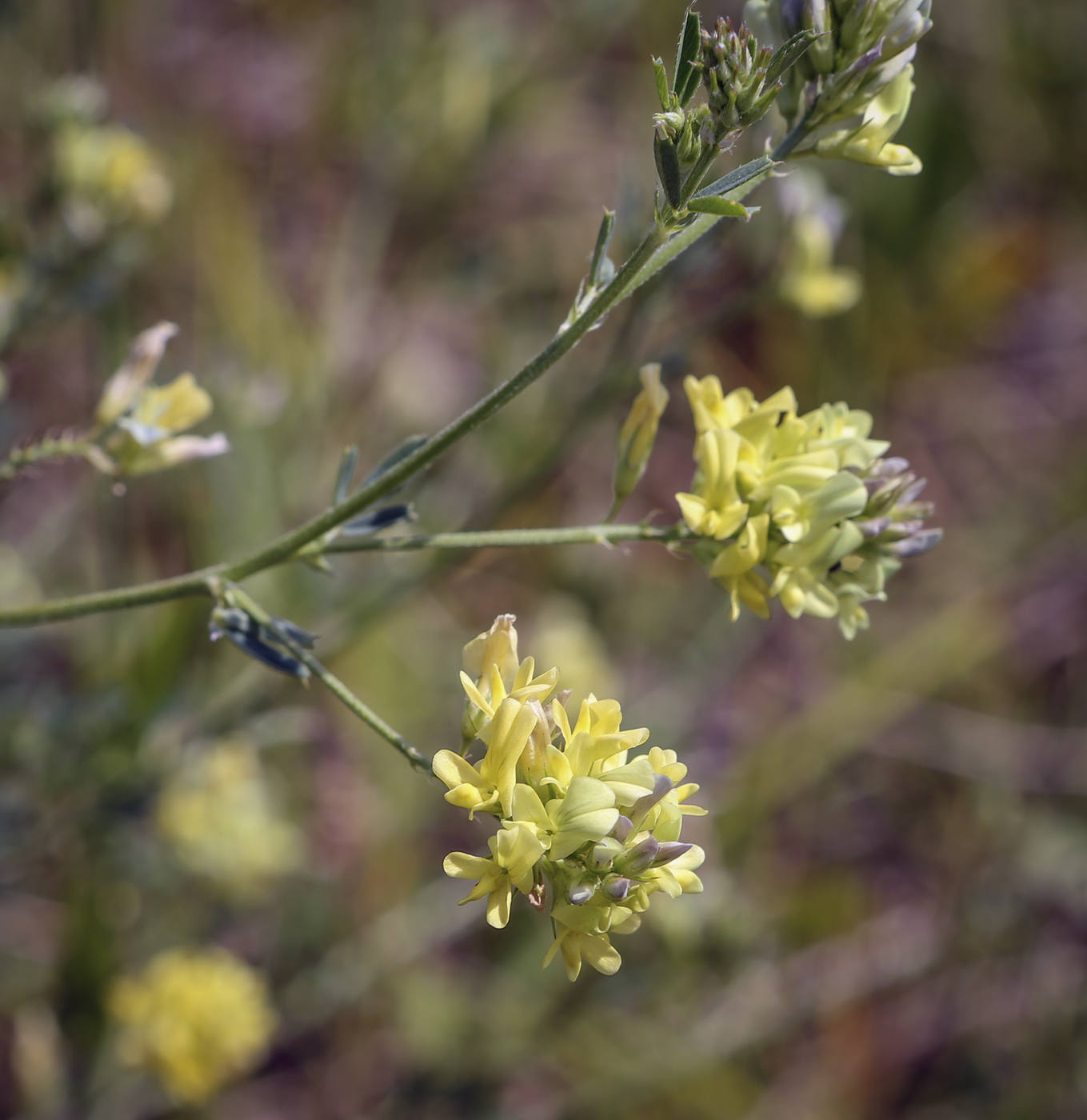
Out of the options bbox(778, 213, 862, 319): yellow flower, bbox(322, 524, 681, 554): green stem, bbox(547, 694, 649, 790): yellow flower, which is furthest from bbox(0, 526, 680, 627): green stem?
bbox(778, 213, 862, 319): yellow flower

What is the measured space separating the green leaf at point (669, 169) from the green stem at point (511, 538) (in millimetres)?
376

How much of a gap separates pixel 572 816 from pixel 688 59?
2.53 feet

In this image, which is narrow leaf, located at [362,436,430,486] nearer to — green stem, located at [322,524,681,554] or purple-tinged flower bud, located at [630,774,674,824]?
green stem, located at [322,524,681,554]

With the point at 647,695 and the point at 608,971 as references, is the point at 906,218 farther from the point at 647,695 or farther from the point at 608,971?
the point at 608,971

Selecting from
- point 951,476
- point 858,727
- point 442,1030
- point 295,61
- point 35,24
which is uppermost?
point 295,61

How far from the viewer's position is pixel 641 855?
1083 mm

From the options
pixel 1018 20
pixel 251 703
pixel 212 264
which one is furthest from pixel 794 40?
pixel 1018 20

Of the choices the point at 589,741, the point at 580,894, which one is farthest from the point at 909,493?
the point at 580,894

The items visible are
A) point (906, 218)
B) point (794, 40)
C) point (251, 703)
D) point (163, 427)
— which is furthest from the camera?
point (906, 218)

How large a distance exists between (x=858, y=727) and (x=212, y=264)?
8.94 ft

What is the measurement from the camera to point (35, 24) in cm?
362

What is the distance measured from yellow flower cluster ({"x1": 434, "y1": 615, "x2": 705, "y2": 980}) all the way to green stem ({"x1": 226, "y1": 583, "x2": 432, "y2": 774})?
0.03m

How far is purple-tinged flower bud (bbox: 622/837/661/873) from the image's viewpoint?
42.4 inches

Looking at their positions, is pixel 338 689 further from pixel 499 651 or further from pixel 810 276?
pixel 810 276
